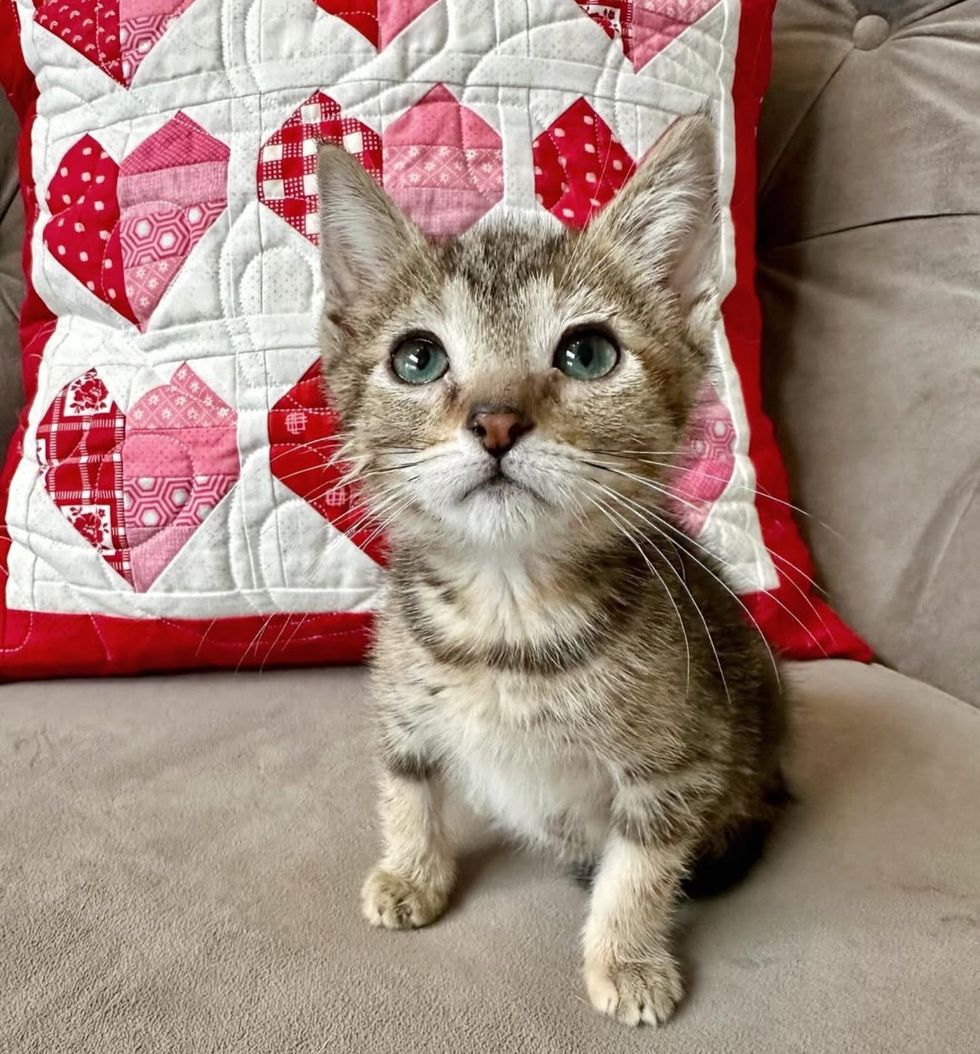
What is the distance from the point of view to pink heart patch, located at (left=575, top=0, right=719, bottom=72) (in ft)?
3.18

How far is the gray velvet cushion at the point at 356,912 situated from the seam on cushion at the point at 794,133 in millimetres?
661

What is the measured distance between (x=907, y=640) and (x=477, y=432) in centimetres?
64

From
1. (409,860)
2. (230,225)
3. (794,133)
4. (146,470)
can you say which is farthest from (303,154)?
(409,860)

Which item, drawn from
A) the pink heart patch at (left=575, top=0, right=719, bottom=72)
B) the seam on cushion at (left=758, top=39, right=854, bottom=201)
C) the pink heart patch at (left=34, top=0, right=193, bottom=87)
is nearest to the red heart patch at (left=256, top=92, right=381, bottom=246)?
the pink heart patch at (left=34, top=0, right=193, bottom=87)

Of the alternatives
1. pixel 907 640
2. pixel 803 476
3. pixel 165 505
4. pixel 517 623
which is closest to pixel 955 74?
pixel 803 476

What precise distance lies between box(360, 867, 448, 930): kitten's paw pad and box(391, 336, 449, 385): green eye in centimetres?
37

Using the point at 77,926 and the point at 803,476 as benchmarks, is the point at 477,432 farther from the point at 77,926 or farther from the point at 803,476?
the point at 803,476

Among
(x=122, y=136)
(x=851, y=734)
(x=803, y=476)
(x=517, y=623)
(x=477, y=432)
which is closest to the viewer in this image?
(x=477, y=432)

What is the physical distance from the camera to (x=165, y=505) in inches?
37.4

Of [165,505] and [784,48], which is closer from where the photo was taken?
[165,505]

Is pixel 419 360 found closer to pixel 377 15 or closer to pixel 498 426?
pixel 498 426

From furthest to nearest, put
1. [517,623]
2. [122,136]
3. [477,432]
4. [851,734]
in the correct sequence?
Answer: [122,136]
[851,734]
[517,623]
[477,432]

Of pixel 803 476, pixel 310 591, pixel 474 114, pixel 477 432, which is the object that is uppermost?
pixel 474 114

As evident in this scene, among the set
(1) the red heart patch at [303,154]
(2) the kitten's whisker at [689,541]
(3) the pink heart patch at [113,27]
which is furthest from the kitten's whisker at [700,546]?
(3) the pink heart patch at [113,27]
